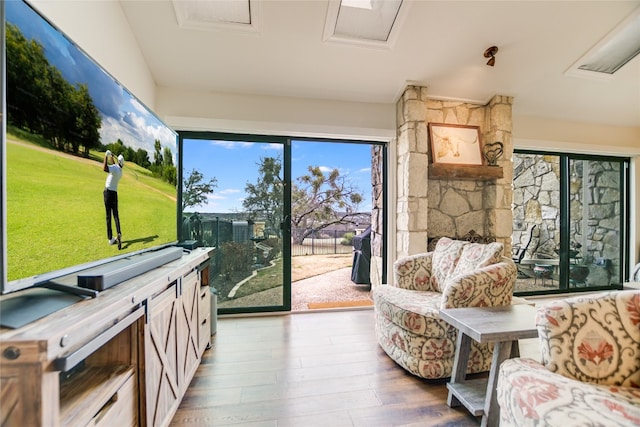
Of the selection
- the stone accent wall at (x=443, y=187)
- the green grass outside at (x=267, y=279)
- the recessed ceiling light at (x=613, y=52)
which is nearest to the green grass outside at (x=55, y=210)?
the green grass outside at (x=267, y=279)

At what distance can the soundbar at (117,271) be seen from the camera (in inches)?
37.7

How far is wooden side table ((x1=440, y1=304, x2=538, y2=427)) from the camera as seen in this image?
139 cm

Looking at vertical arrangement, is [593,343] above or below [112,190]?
below

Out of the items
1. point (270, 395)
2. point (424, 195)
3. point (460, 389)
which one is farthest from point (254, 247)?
point (460, 389)

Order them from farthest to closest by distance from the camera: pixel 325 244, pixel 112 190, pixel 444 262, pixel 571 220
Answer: pixel 325 244 < pixel 571 220 < pixel 444 262 < pixel 112 190

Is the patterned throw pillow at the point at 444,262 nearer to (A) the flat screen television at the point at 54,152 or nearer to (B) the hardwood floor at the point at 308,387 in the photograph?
(B) the hardwood floor at the point at 308,387

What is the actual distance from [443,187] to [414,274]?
52.6 inches

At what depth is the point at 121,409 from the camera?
1.02 meters

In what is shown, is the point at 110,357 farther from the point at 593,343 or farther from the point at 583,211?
the point at 583,211

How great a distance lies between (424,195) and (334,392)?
2.14m

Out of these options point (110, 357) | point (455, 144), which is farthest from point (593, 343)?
point (455, 144)

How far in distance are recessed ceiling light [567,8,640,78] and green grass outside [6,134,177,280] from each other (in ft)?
14.1

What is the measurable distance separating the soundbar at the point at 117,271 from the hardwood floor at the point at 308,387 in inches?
35.9

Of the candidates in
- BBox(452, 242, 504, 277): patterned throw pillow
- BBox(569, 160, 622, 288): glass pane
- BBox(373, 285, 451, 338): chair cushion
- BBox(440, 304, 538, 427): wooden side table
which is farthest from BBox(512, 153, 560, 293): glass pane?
BBox(440, 304, 538, 427): wooden side table
